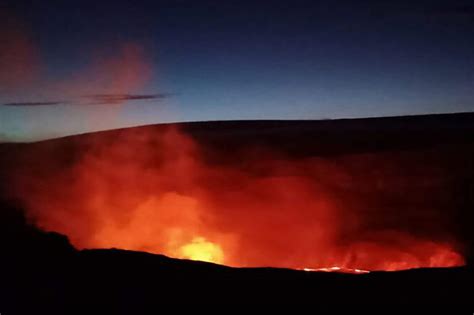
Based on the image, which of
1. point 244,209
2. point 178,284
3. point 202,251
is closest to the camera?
point 178,284

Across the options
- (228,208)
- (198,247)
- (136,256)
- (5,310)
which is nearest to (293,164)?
(228,208)

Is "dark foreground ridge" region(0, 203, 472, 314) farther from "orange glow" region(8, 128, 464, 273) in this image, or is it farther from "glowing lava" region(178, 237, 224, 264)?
"glowing lava" region(178, 237, 224, 264)

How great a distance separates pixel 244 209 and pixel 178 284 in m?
16.2

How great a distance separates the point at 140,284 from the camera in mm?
9141

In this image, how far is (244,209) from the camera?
2536cm

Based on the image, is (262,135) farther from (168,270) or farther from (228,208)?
(168,270)

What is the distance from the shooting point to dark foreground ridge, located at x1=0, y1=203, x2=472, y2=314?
335 inches

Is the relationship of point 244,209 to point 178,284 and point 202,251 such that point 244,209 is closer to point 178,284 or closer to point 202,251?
point 202,251

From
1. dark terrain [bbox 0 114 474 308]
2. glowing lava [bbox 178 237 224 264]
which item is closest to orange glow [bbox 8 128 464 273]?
glowing lava [bbox 178 237 224 264]

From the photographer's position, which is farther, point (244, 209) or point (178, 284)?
point (244, 209)

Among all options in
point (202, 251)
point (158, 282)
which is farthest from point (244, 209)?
point (158, 282)

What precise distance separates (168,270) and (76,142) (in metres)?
33.4

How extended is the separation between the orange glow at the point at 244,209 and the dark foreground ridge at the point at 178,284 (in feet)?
26.9

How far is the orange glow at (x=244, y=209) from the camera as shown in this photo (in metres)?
21.0
